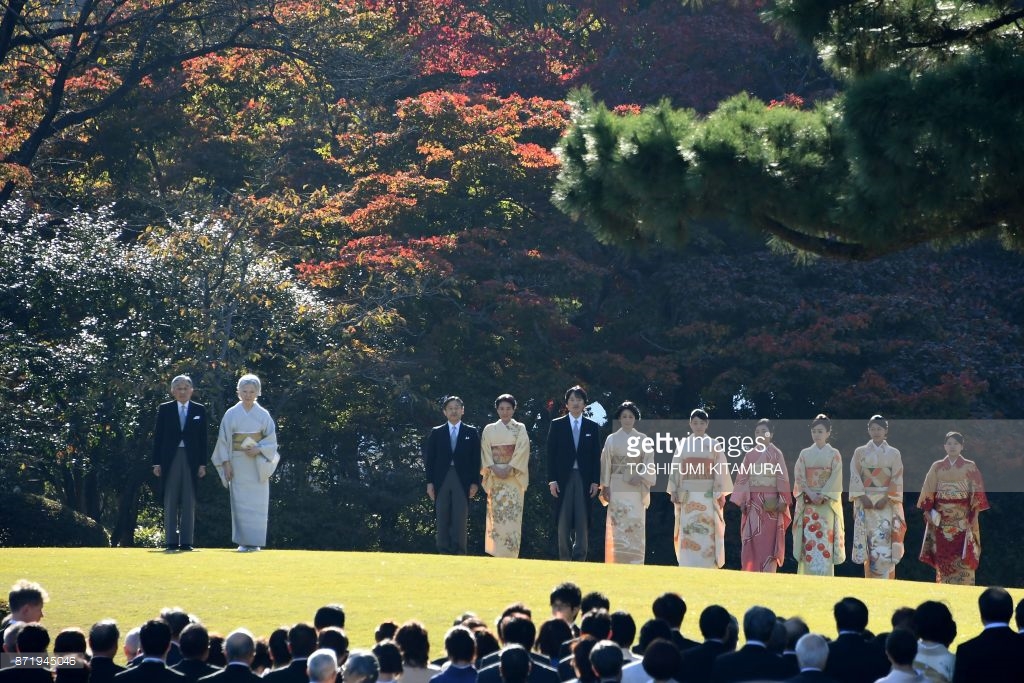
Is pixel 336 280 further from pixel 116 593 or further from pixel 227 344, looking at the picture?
pixel 116 593

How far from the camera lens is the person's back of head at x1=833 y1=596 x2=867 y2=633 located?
7.79 meters

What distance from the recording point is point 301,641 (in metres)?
7.28

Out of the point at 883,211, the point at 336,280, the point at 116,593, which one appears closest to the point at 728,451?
the point at 336,280

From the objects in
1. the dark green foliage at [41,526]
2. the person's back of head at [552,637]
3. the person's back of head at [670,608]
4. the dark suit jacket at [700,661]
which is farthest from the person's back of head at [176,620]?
the dark green foliage at [41,526]

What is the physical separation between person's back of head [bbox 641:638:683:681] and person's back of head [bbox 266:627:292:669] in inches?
76.1

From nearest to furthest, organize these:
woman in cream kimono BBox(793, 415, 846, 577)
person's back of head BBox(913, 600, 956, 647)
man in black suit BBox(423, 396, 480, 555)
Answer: person's back of head BBox(913, 600, 956, 647), man in black suit BBox(423, 396, 480, 555), woman in cream kimono BBox(793, 415, 846, 577)

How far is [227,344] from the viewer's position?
20969mm

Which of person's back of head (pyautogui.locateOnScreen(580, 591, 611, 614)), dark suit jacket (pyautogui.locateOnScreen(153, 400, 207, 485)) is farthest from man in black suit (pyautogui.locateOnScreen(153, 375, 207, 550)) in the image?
person's back of head (pyautogui.locateOnScreen(580, 591, 611, 614))

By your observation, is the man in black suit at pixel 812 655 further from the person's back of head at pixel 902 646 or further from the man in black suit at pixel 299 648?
the man in black suit at pixel 299 648

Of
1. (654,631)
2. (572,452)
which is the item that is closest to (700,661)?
(654,631)

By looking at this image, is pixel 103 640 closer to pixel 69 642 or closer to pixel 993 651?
pixel 69 642

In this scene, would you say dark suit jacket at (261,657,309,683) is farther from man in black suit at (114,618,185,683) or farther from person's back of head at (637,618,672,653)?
person's back of head at (637,618,672,653)

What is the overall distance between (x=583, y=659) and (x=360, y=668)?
1053mm

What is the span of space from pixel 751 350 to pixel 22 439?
33.6ft
